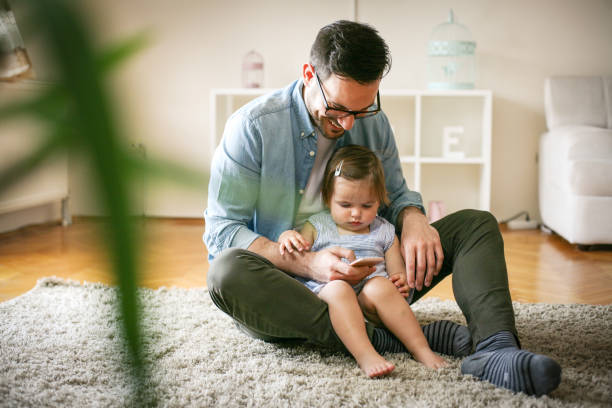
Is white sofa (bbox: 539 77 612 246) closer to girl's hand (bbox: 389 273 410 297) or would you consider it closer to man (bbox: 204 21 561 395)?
man (bbox: 204 21 561 395)

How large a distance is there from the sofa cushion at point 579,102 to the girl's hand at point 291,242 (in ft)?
7.08

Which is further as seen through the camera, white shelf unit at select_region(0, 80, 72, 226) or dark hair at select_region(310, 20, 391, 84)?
dark hair at select_region(310, 20, 391, 84)

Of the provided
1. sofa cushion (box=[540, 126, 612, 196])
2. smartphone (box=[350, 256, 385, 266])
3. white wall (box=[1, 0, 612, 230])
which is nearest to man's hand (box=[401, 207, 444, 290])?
smartphone (box=[350, 256, 385, 266])

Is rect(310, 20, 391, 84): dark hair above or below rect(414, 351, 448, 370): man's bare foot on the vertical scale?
above

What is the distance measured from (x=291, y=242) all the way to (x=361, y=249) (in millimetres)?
204

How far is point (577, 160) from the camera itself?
2.35 metres

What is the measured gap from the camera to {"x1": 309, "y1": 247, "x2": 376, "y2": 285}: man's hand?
109 cm

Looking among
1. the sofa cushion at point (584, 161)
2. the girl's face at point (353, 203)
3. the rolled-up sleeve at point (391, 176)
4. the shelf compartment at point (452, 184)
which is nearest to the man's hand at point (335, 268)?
the girl's face at point (353, 203)

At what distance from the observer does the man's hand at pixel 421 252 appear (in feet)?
3.78

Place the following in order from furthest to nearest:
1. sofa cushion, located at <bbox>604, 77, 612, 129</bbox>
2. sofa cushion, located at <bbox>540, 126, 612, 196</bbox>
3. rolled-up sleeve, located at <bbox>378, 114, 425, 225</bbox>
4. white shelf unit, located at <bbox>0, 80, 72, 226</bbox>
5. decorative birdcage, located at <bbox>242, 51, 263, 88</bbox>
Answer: decorative birdcage, located at <bbox>242, 51, 263, 88</bbox> < sofa cushion, located at <bbox>604, 77, 612, 129</bbox> < sofa cushion, located at <bbox>540, 126, 612, 196</bbox> < rolled-up sleeve, located at <bbox>378, 114, 425, 225</bbox> < white shelf unit, located at <bbox>0, 80, 72, 226</bbox>

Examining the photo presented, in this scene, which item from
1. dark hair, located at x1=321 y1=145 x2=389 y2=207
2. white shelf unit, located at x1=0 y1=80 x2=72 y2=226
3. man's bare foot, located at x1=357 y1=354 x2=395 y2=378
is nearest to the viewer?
white shelf unit, located at x1=0 y1=80 x2=72 y2=226

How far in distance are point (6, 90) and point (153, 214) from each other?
0.05 meters

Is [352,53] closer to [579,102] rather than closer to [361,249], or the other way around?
[361,249]

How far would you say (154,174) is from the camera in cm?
16
